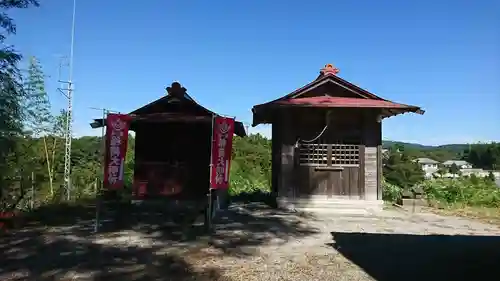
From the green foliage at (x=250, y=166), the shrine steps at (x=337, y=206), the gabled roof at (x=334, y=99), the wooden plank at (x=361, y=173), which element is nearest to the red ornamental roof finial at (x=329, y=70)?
the gabled roof at (x=334, y=99)

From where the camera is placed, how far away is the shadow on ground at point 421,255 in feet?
18.2

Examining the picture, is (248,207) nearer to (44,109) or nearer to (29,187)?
(29,187)

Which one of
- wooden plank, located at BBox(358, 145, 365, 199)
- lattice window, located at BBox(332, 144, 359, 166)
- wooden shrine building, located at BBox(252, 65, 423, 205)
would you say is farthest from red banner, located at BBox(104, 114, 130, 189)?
wooden plank, located at BBox(358, 145, 365, 199)

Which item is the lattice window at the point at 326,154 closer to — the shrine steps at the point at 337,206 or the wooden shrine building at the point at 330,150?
the wooden shrine building at the point at 330,150

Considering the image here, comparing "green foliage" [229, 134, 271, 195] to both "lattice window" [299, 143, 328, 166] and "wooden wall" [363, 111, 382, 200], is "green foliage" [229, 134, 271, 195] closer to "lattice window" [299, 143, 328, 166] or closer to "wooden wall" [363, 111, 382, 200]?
"lattice window" [299, 143, 328, 166]

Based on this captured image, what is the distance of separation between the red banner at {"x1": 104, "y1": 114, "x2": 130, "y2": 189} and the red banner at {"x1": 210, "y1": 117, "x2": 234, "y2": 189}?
6.38 ft

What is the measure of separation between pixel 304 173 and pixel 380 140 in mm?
2621

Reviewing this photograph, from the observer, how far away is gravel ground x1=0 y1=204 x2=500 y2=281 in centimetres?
561

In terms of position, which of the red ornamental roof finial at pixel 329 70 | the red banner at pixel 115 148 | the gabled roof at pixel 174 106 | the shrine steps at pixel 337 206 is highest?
the red ornamental roof finial at pixel 329 70

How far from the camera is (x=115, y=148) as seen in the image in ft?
28.5

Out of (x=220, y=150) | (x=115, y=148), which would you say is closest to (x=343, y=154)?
(x=220, y=150)

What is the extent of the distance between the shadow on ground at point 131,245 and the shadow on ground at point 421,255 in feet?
5.18

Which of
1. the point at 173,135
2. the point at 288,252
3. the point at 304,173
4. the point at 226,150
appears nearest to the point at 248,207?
the point at 304,173

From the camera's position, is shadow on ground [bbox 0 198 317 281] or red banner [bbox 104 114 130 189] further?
red banner [bbox 104 114 130 189]
